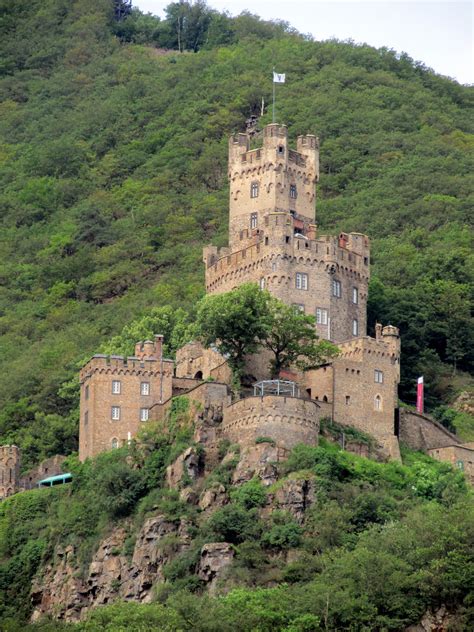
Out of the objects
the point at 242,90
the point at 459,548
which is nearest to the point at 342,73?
the point at 242,90

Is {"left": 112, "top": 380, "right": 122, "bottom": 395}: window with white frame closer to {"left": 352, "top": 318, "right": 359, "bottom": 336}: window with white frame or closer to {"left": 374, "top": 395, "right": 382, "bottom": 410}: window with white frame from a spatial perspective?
{"left": 374, "top": 395, "right": 382, "bottom": 410}: window with white frame

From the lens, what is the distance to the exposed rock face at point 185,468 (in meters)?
104

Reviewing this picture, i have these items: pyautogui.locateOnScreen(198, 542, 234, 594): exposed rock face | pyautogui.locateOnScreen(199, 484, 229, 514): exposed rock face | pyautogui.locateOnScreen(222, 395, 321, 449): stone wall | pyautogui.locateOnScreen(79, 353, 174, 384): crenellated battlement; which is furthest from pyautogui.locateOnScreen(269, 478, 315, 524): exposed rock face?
pyautogui.locateOnScreen(79, 353, 174, 384): crenellated battlement

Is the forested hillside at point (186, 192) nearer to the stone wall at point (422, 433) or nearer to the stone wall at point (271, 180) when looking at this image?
the stone wall at point (422, 433)

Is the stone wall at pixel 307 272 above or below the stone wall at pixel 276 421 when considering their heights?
above

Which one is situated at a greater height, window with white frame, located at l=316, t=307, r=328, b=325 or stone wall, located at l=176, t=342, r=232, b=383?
window with white frame, located at l=316, t=307, r=328, b=325

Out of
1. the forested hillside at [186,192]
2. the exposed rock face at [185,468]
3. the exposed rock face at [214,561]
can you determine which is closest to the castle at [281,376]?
the exposed rock face at [185,468]

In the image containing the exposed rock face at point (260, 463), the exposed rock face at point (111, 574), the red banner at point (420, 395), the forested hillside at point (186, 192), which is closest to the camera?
the exposed rock face at point (111, 574)

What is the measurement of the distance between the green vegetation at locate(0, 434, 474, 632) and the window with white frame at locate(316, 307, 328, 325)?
30.3 feet

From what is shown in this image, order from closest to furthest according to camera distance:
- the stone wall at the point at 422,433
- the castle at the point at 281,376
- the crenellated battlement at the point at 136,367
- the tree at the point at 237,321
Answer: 1. the castle at the point at 281,376
2. the tree at the point at 237,321
3. the crenellated battlement at the point at 136,367
4. the stone wall at the point at 422,433

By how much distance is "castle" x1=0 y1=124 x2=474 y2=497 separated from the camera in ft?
346

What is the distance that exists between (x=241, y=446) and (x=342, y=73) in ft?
253

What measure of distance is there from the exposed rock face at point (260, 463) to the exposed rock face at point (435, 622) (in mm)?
11513

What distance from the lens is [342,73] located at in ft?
577
